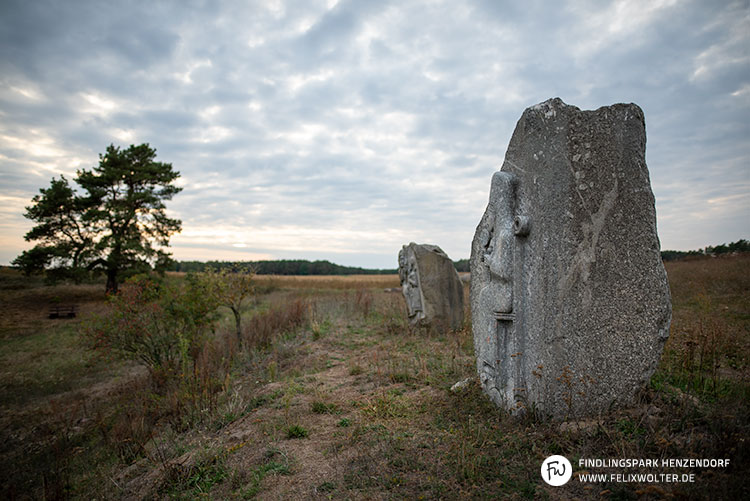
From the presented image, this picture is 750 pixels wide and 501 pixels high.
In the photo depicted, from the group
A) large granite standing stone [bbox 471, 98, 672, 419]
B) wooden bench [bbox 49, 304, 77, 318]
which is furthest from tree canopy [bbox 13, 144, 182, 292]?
large granite standing stone [bbox 471, 98, 672, 419]

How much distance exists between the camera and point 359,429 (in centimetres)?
437

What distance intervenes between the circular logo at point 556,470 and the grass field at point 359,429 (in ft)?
0.21

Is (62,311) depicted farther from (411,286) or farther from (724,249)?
(724,249)

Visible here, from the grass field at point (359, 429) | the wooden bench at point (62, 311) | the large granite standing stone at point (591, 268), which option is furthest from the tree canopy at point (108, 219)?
the large granite standing stone at point (591, 268)

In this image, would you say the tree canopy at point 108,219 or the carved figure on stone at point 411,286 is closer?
the carved figure on stone at point 411,286

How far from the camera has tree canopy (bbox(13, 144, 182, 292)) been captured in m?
19.4

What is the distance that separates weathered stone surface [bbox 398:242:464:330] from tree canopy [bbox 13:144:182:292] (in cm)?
1717

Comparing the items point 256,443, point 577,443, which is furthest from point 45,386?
point 577,443

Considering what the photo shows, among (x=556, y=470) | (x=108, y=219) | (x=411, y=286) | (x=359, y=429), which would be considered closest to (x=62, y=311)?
(x=108, y=219)

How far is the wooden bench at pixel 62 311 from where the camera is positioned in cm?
1809

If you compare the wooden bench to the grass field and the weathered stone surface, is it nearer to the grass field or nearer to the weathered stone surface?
the grass field

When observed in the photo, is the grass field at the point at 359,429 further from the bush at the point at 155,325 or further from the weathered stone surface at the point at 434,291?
the bush at the point at 155,325

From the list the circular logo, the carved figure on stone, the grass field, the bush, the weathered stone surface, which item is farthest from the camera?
the carved figure on stone

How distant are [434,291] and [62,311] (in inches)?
770
